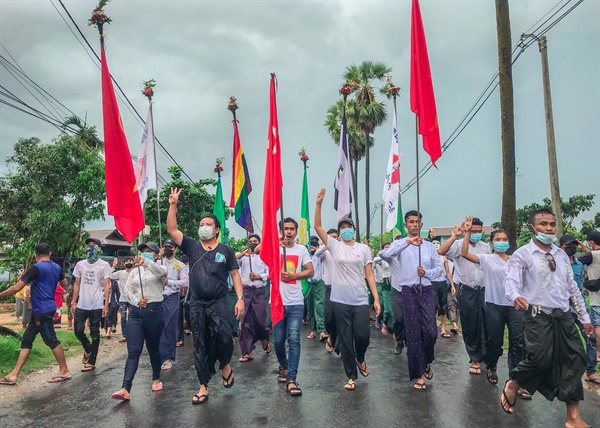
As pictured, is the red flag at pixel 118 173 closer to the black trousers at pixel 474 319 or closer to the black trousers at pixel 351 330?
the black trousers at pixel 351 330

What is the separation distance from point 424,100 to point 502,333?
3.30 meters

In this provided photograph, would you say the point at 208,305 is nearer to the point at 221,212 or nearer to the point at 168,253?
the point at 168,253

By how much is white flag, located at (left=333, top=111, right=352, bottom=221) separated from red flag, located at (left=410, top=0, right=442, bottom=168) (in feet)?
15.4

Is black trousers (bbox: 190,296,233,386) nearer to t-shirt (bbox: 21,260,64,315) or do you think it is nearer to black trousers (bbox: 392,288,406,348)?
t-shirt (bbox: 21,260,64,315)

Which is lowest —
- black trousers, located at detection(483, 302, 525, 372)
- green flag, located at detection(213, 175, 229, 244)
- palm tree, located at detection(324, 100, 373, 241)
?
black trousers, located at detection(483, 302, 525, 372)

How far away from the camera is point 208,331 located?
5730mm

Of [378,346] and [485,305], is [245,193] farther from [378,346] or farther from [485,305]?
[485,305]

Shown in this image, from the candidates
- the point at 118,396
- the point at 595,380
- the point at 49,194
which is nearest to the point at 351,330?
the point at 118,396

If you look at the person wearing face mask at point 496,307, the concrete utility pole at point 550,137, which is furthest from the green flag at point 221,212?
the concrete utility pole at point 550,137

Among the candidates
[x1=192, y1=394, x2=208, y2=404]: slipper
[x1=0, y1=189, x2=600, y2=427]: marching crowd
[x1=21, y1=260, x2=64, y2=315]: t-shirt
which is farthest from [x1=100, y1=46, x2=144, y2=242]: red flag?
[x1=192, y1=394, x2=208, y2=404]: slipper

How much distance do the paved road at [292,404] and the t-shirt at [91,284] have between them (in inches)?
45.6

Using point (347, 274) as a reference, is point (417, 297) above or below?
below

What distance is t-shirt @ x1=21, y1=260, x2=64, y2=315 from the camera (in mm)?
6859

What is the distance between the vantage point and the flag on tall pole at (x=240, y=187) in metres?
9.26
